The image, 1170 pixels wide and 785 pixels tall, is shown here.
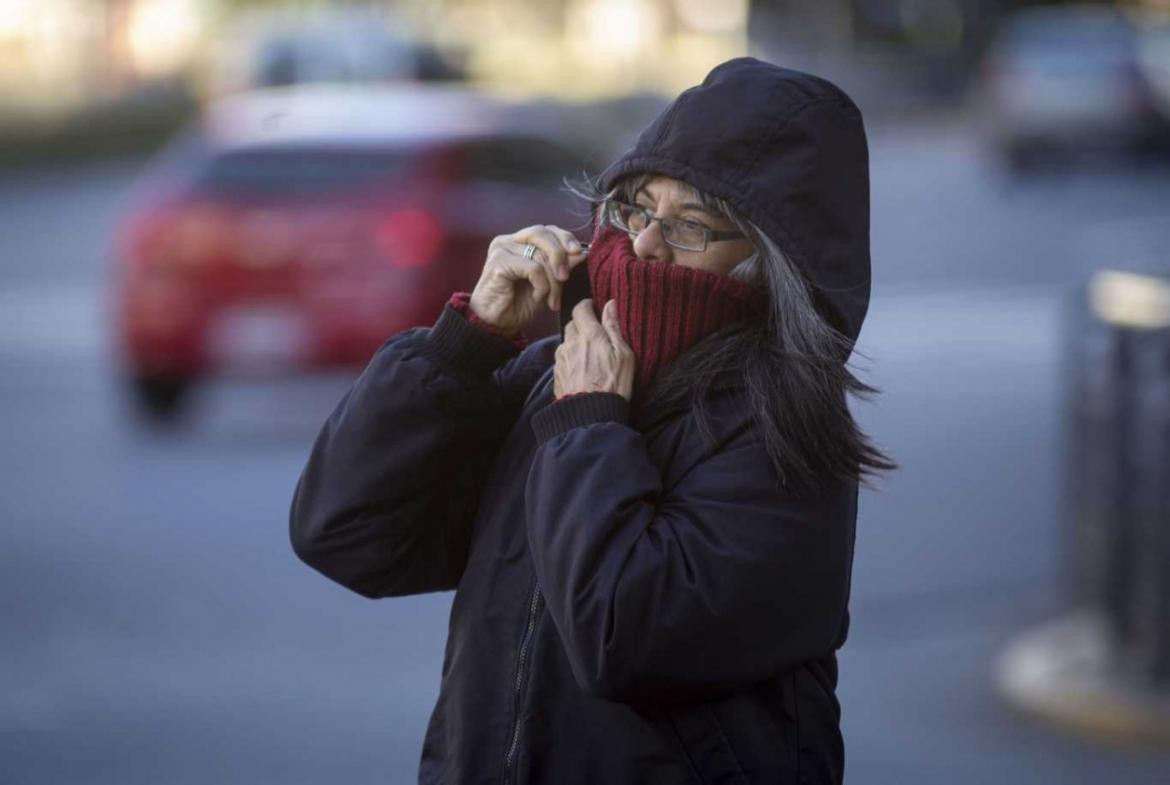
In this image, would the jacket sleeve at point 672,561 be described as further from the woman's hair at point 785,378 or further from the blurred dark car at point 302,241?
the blurred dark car at point 302,241

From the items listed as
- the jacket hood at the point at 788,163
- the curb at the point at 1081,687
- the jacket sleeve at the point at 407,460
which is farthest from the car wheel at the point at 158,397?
the jacket hood at the point at 788,163

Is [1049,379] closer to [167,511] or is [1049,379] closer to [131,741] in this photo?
[167,511]

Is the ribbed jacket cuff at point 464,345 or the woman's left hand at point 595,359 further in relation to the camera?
the ribbed jacket cuff at point 464,345

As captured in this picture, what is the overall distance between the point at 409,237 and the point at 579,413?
6899mm

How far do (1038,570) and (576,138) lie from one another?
5125 mm

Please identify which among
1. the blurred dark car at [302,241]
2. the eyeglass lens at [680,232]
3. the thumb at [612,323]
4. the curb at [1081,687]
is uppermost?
the eyeglass lens at [680,232]

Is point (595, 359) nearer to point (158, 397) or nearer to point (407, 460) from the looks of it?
point (407, 460)

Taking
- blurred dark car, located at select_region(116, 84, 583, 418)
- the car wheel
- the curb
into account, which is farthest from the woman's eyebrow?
the car wheel

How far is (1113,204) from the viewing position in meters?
20.5

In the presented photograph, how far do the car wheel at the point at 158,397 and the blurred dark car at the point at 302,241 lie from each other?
0.05 ft

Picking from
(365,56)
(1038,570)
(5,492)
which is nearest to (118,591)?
(5,492)

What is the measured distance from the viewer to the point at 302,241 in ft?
30.1

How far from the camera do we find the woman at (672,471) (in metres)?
2.22

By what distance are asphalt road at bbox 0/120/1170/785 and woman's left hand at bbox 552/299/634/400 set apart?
0.42 meters
